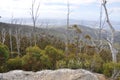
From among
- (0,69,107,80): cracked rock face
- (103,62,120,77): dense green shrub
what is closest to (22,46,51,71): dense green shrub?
(103,62,120,77): dense green shrub

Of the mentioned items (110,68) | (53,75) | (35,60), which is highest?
(53,75)

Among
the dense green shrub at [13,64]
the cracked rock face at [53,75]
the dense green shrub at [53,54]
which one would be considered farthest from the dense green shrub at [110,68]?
the cracked rock face at [53,75]

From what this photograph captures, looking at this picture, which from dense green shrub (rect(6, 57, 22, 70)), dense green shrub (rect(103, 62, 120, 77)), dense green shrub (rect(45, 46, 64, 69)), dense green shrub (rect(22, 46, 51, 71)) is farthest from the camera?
dense green shrub (rect(45, 46, 64, 69))

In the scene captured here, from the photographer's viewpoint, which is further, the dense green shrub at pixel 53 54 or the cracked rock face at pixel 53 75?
the dense green shrub at pixel 53 54

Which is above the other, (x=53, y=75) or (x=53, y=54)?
(x=53, y=75)

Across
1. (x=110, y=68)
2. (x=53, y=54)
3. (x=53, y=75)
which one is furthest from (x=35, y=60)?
(x=53, y=75)

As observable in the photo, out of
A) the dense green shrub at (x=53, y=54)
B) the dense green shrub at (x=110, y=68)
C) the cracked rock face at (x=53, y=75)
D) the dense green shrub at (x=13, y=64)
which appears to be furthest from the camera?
the dense green shrub at (x=53, y=54)

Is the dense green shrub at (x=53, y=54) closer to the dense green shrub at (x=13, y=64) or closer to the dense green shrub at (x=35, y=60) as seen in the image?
the dense green shrub at (x=35, y=60)

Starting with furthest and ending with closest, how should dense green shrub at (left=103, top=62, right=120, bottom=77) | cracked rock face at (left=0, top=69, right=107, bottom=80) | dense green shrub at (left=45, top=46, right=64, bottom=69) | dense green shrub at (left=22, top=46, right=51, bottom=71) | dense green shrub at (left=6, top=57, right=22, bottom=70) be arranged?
dense green shrub at (left=45, top=46, right=64, bottom=69) < dense green shrub at (left=6, top=57, right=22, bottom=70) < dense green shrub at (left=22, top=46, right=51, bottom=71) < dense green shrub at (left=103, top=62, right=120, bottom=77) < cracked rock face at (left=0, top=69, right=107, bottom=80)

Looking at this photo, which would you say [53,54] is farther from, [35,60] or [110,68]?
[110,68]

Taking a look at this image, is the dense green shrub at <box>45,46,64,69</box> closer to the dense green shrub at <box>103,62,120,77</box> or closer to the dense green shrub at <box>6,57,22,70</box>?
the dense green shrub at <box>6,57,22,70</box>

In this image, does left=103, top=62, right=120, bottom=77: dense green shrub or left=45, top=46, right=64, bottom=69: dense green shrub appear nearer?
left=103, top=62, right=120, bottom=77: dense green shrub

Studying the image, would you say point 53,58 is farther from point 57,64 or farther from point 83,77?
point 83,77

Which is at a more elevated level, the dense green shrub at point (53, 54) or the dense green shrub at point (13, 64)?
the dense green shrub at point (53, 54)
